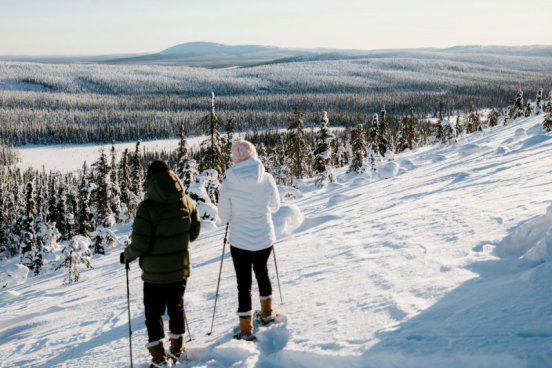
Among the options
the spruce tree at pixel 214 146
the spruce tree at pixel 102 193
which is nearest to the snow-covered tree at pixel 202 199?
the spruce tree at pixel 214 146

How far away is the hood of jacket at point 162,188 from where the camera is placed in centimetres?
455

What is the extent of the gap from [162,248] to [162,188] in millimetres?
659

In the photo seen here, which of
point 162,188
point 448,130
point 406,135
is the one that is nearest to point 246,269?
point 162,188

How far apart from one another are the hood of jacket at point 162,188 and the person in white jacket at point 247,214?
0.68 meters

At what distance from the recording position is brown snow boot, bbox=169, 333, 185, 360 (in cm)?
495

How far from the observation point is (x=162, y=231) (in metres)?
4.65

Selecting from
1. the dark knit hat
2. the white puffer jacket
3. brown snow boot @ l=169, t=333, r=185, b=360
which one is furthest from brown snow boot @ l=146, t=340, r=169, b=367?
the dark knit hat

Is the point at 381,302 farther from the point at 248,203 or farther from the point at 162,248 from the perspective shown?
the point at 162,248

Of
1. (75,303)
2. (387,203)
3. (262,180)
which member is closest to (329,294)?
(262,180)

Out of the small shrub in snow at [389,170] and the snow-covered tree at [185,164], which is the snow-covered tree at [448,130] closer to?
the small shrub in snow at [389,170]

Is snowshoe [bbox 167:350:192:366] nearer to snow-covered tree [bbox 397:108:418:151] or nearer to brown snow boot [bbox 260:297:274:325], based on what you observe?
brown snow boot [bbox 260:297:274:325]

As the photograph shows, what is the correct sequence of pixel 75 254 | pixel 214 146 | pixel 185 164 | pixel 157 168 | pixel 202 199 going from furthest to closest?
1. pixel 185 164
2. pixel 214 146
3. pixel 202 199
4. pixel 75 254
5. pixel 157 168

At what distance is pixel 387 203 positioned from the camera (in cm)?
1248

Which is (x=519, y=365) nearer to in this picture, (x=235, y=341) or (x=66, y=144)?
(x=235, y=341)
